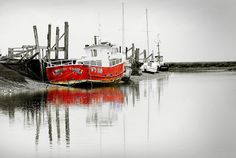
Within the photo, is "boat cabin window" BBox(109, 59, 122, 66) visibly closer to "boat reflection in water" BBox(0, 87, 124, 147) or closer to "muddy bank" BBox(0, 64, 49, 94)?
"muddy bank" BBox(0, 64, 49, 94)

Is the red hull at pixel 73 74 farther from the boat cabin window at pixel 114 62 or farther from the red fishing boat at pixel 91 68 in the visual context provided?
the boat cabin window at pixel 114 62

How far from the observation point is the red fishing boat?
43469mm

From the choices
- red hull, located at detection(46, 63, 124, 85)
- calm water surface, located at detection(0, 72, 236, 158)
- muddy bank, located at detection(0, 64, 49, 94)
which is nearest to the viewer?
calm water surface, located at detection(0, 72, 236, 158)

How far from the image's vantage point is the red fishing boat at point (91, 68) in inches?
1711

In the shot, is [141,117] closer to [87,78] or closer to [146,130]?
[146,130]

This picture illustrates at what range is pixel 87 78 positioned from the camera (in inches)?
1725

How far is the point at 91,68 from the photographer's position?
4378 cm

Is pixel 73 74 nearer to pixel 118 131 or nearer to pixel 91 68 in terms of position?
pixel 91 68

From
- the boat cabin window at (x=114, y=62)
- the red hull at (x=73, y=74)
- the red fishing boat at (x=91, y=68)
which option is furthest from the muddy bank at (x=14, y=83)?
the boat cabin window at (x=114, y=62)

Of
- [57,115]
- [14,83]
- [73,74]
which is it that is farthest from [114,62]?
[57,115]

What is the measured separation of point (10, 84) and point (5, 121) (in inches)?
737

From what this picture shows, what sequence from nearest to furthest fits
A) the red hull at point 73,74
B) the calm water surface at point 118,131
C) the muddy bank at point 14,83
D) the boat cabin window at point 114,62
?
the calm water surface at point 118,131, the muddy bank at point 14,83, the red hull at point 73,74, the boat cabin window at point 114,62

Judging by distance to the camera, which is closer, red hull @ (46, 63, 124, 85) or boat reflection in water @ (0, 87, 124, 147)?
boat reflection in water @ (0, 87, 124, 147)

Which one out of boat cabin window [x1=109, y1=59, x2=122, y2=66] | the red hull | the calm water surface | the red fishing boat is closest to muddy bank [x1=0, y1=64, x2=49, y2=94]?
the red hull
